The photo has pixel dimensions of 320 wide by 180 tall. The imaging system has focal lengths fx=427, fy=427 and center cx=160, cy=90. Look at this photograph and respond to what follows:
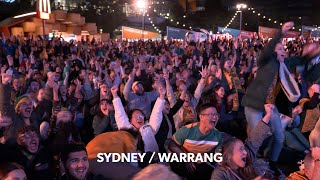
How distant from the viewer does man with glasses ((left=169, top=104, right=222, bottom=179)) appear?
13.0 ft

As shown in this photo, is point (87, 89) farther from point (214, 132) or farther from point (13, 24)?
point (13, 24)

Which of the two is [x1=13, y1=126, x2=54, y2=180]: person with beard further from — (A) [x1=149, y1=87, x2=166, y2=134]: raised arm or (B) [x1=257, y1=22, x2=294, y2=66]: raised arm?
(B) [x1=257, y1=22, x2=294, y2=66]: raised arm

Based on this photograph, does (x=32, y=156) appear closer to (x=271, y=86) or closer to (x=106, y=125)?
(x=106, y=125)

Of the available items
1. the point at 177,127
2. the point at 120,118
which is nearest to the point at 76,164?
the point at 120,118

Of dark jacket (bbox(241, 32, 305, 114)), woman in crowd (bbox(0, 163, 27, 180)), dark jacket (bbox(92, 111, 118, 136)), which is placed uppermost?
dark jacket (bbox(241, 32, 305, 114))

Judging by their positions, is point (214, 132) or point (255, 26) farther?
point (255, 26)

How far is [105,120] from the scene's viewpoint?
569 centimetres

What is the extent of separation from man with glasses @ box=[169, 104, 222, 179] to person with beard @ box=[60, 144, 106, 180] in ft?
2.74

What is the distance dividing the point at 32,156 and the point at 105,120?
174 centimetres

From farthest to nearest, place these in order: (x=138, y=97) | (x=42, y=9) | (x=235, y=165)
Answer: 1. (x=42, y=9)
2. (x=138, y=97)
3. (x=235, y=165)

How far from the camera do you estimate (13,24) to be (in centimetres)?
2583

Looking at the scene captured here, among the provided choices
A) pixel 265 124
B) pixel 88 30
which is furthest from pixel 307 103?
pixel 88 30

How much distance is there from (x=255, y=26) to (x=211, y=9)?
6.87 m

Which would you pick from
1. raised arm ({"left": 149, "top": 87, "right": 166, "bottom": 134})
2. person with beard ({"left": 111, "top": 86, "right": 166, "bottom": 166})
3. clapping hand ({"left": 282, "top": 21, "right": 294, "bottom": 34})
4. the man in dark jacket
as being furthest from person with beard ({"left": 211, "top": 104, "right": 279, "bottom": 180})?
clapping hand ({"left": 282, "top": 21, "right": 294, "bottom": 34})
